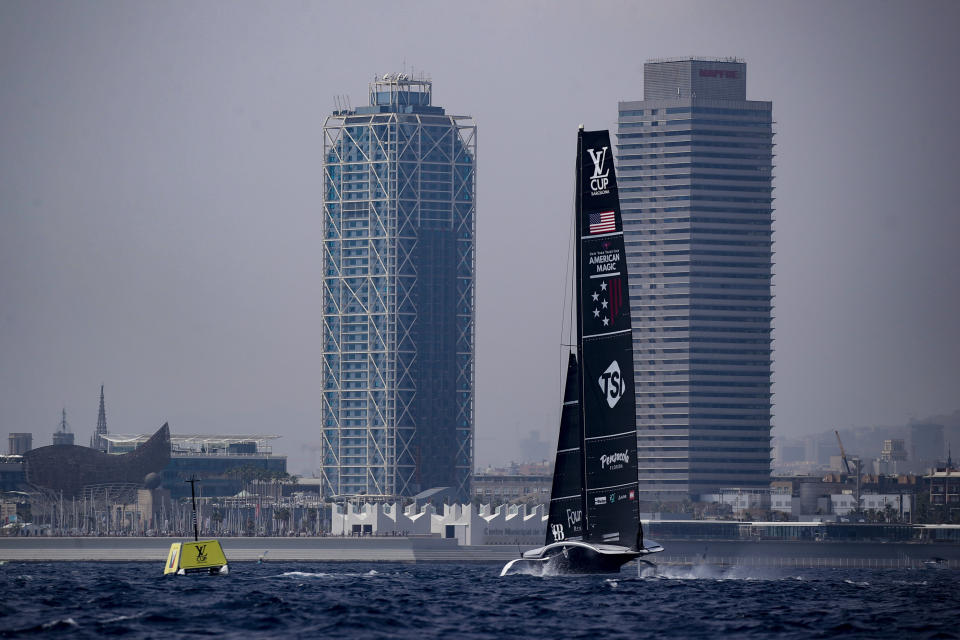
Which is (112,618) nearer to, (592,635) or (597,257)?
(592,635)

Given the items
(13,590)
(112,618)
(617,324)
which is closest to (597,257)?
(617,324)

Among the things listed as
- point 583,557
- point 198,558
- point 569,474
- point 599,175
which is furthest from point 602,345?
point 198,558

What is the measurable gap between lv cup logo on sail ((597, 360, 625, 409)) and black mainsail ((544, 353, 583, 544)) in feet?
4.74

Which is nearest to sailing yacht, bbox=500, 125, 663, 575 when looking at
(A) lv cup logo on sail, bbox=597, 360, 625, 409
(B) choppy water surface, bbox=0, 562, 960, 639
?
(A) lv cup logo on sail, bbox=597, 360, 625, 409

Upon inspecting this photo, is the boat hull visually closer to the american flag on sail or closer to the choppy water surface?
the choppy water surface

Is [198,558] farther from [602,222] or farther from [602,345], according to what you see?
[602,222]

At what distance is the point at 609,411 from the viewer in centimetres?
8831

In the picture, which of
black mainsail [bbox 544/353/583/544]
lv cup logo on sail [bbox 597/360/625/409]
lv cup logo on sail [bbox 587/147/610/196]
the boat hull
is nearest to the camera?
the boat hull

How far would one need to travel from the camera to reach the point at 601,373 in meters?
88.1

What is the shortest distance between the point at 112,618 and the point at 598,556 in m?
25.5

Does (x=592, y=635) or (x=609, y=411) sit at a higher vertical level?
(x=609, y=411)

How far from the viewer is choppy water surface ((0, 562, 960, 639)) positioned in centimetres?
A: 6888

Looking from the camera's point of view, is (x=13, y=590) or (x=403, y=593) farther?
(x=13, y=590)

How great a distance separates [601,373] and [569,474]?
5.69 m
